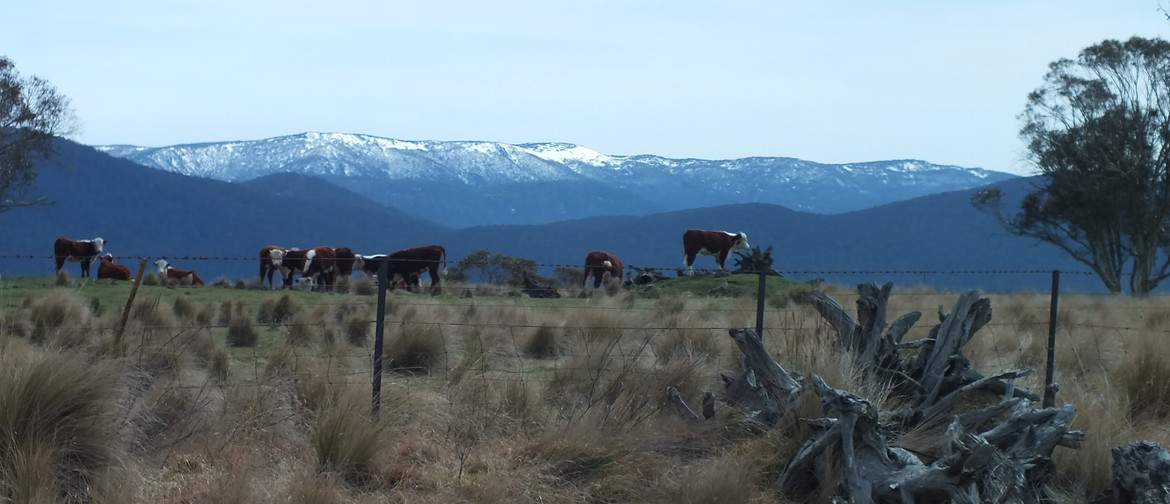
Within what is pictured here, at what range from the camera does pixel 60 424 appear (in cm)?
705

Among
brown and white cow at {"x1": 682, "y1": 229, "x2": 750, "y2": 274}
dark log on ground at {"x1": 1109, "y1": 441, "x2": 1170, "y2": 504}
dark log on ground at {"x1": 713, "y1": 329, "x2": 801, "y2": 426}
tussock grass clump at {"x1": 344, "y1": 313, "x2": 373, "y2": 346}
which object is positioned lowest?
dark log on ground at {"x1": 1109, "y1": 441, "x2": 1170, "y2": 504}

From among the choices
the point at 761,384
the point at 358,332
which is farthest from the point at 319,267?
the point at 761,384

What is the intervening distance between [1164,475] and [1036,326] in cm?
799

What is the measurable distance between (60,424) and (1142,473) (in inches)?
277

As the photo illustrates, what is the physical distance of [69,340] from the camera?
9.91m

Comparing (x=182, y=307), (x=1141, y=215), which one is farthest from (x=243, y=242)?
(x=182, y=307)

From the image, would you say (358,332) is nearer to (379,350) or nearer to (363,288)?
(379,350)

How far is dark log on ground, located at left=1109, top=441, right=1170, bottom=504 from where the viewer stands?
7773 mm

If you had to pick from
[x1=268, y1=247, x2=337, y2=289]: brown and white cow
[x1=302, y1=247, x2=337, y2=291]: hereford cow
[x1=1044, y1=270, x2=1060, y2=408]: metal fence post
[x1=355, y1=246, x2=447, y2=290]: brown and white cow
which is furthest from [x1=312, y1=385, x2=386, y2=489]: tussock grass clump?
[x1=268, y1=247, x2=337, y2=289]: brown and white cow

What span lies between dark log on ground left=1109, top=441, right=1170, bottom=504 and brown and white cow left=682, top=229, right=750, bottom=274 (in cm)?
2426

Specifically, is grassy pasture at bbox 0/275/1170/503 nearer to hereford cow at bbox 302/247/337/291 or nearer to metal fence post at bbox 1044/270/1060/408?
metal fence post at bbox 1044/270/1060/408

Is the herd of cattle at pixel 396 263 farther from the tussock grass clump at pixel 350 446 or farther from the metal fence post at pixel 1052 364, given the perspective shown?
the tussock grass clump at pixel 350 446

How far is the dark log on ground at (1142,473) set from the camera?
777 cm

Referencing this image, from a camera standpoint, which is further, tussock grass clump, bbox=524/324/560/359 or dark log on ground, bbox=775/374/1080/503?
tussock grass clump, bbox=524/324/560/359
